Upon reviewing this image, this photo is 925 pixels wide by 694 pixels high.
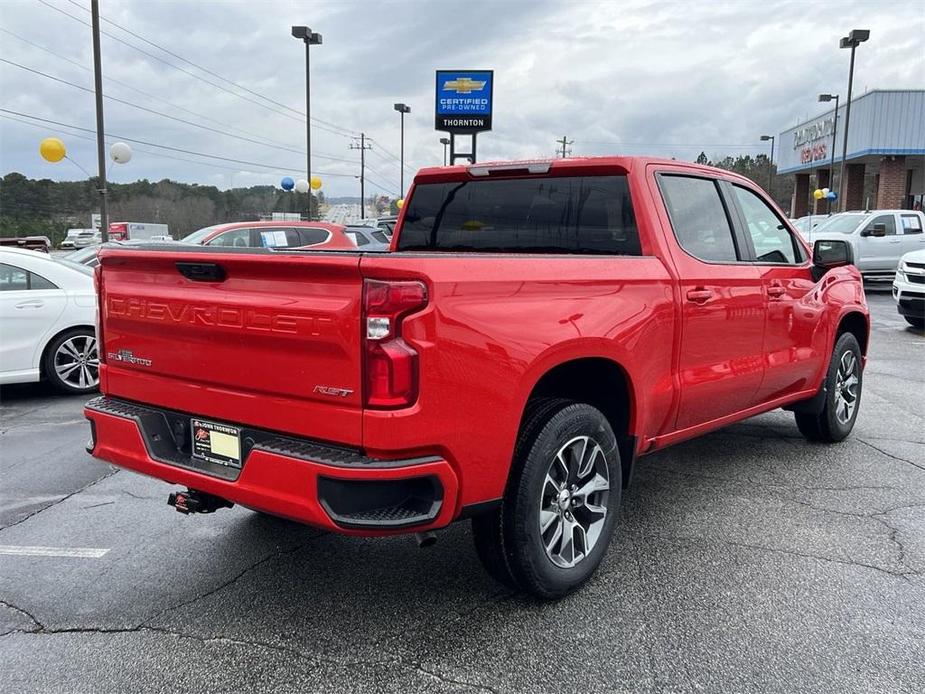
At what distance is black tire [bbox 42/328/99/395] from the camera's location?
7.70 metres

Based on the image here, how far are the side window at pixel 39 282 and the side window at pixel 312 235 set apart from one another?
6.08 meters

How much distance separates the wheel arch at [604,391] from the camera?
3.43m

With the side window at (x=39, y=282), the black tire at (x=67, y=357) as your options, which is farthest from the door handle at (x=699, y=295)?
the side window at (x=39, y=282)

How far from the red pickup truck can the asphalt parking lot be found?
1.18ft

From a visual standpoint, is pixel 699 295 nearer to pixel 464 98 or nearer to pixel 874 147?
pixel 464 98

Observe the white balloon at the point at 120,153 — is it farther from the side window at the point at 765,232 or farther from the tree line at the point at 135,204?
the tree line at the point at 135,204

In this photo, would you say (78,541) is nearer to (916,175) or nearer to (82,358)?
(82,358)

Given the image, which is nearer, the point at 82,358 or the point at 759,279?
the point at 759,279

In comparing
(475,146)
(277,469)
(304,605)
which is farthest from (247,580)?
(475,146)

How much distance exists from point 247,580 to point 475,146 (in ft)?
63.5

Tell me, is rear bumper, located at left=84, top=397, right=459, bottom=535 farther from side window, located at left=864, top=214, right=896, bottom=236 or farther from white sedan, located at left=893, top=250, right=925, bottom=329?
side window, located at left=864, top=214, right=896, bottom=236

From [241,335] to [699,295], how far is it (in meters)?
2.36

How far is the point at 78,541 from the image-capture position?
4.09 meters

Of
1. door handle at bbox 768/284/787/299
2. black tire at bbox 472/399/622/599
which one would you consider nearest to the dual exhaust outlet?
black tire at bbox 472/399/622/599
